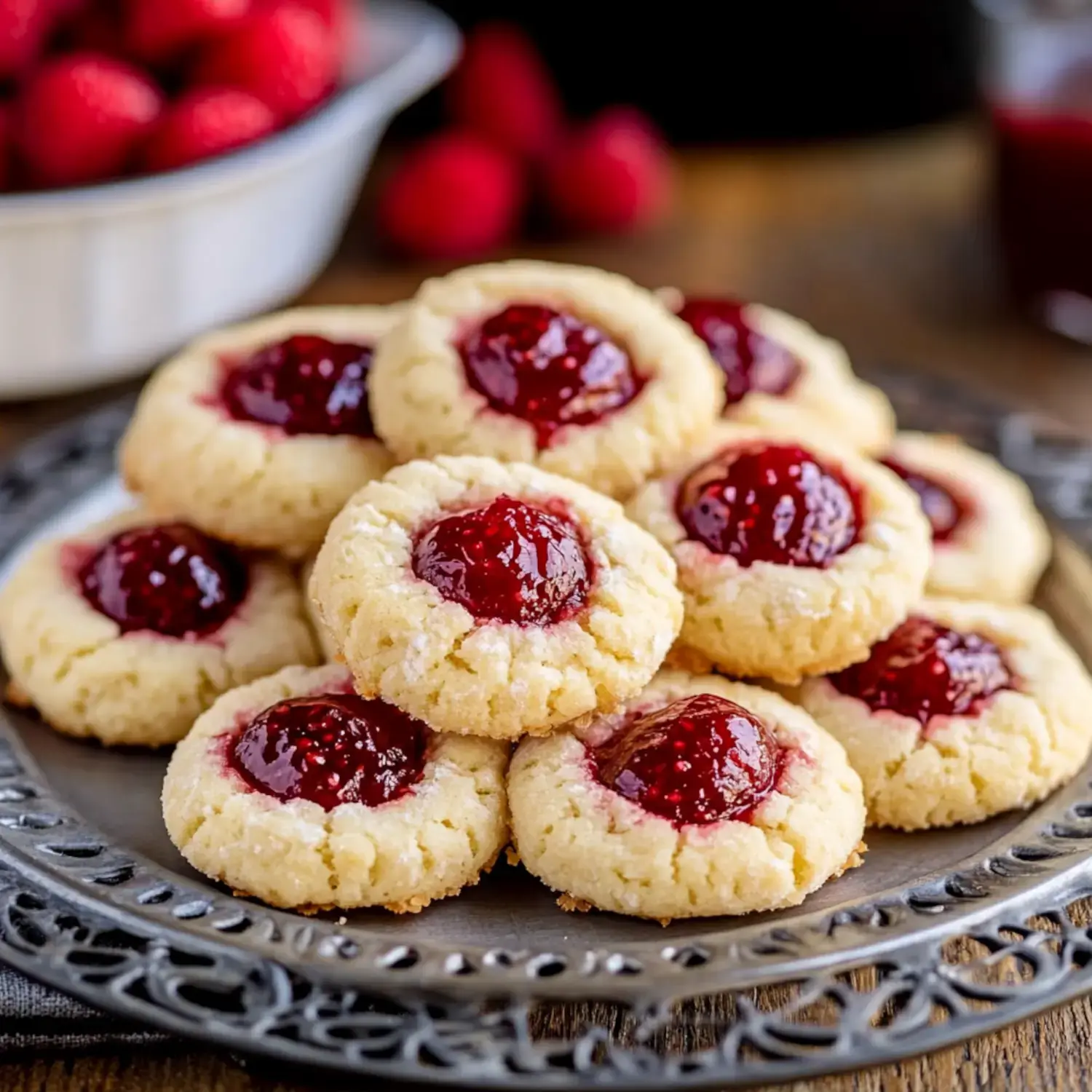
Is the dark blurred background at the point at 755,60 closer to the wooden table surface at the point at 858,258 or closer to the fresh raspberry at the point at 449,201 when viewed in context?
the wooden table surface at the point at 858,258

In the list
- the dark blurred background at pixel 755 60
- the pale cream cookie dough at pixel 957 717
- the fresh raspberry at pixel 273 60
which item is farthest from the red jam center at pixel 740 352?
the dark blurred background at pixel 755 60

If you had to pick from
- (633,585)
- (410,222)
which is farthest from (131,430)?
(410,222)

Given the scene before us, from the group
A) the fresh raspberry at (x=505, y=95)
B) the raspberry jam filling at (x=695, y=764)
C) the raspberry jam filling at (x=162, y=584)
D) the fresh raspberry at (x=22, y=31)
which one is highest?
the raspberry jam filling at (x=695, y=764)

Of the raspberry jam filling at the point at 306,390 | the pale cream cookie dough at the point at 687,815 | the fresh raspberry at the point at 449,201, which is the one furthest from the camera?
the fresh raspberry at the point at 449,201

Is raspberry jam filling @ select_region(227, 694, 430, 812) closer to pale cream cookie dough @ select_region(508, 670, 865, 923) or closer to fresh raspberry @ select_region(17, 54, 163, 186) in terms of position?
pale cream cookie dough @ select_region(508, 670, 865, 923)

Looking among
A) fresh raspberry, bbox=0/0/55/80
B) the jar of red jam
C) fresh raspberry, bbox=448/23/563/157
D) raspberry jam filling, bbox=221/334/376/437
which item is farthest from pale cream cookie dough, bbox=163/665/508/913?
fresh raspberry, bbox=448/23/563/157

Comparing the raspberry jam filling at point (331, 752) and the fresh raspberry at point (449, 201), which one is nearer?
the raspberry jam filling at point (331, 752)

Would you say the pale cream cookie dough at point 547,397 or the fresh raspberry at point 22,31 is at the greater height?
the pale cream cookie dough at point 547,397

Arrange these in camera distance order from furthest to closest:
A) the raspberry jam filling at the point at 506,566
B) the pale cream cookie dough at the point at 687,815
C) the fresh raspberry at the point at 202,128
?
1. the fresh raspberry at the point at 202,128
2. the raspberry jam filling at the point at 506,566
3. the pale cream cookie dough at the point at 687,815

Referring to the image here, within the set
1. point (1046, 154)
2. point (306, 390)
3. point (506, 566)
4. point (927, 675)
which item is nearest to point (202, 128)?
point (306, 390)

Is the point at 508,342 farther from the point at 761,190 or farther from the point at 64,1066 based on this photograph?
the point at 761,190
